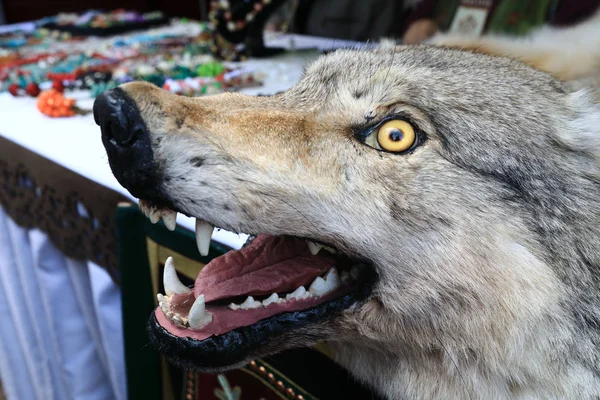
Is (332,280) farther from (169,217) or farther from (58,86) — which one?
(58,86)

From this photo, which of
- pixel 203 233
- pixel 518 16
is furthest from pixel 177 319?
pixel 518 16

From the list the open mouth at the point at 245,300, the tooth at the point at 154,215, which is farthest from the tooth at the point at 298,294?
the tooth at the point at 154,215

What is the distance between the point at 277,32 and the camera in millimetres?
3701

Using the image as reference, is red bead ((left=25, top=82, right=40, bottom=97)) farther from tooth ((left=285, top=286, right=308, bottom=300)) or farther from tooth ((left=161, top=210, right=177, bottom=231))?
tooth ((left=285, top=286, right=308, bottom=300))

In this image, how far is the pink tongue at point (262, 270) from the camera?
893 millimetres

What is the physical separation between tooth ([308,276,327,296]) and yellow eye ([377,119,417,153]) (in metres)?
0.25

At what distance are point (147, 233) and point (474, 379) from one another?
0.86m

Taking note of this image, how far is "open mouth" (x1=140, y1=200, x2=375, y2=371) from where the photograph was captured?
0.83m

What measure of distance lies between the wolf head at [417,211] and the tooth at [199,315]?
2 cm

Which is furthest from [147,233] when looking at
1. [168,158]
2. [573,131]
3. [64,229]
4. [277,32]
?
[277,32]

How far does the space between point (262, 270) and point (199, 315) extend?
0.15m

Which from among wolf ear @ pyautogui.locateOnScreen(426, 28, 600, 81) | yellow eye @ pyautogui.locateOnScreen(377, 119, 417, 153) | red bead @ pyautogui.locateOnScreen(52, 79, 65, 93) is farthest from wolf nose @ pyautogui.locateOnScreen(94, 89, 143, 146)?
red bead @ pyautogui.locateOnScreen(52, 79, 65, 93)

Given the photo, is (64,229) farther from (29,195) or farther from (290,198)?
(290,198)

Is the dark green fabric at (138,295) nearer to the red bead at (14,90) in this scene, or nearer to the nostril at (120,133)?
the nostril at (120,133)
